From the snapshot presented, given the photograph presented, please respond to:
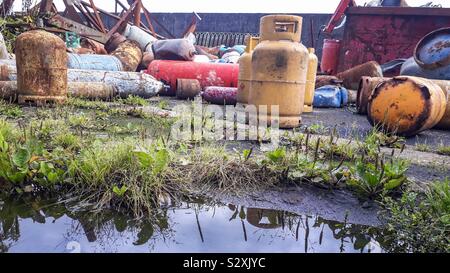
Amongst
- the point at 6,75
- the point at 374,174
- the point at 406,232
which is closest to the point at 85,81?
the point at 6,75

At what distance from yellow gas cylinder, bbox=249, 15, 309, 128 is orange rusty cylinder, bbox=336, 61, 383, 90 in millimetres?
2999

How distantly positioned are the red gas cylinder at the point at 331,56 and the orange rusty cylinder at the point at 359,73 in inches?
47.7

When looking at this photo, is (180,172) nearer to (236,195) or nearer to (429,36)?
(236,195)

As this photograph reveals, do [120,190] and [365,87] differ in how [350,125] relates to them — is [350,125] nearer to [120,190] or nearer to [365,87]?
[365,87]

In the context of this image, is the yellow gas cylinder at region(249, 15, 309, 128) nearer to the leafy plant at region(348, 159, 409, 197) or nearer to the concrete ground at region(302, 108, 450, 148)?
the concrete ground at region(302, 108, 450, 148)

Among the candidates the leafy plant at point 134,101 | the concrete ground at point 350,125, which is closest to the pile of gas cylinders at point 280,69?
the concrete ground at point 350,125

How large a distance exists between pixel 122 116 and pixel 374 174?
2505 millimetres

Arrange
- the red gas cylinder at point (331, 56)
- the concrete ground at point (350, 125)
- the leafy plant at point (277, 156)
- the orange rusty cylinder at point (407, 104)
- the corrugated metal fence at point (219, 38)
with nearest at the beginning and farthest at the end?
1. the leafy plant at point (277, 156)
2. the orange rusty cylinder at point (407, 104)
3. the concrete ground at point (350, 125)
4. the red gas cylinder at point (331, 56)
5. the corrugated metal fence at point (219, 38)

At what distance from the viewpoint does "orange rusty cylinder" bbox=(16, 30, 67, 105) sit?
341 cm

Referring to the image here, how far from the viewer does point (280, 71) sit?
3078mm

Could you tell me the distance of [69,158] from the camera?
1677mm

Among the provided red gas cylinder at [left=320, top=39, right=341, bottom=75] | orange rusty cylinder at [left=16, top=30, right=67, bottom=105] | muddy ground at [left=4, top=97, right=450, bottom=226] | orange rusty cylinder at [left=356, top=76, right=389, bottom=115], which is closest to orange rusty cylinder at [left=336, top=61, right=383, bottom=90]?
red gas cylinder at [left=320, top=39, right=341, bottom=75]

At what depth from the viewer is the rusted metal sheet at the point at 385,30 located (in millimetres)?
6266

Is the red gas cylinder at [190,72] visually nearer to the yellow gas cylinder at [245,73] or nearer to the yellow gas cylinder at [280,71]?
the yellow gas cylinder at [245,73]
